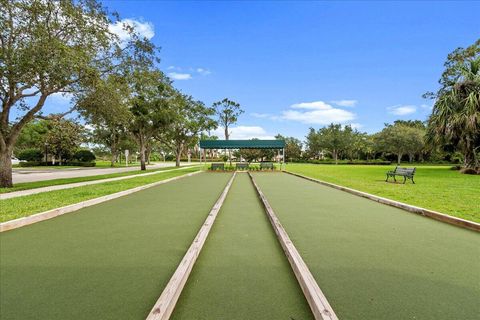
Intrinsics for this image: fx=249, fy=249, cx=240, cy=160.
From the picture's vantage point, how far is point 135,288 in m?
2.81

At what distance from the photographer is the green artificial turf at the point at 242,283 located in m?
2.39

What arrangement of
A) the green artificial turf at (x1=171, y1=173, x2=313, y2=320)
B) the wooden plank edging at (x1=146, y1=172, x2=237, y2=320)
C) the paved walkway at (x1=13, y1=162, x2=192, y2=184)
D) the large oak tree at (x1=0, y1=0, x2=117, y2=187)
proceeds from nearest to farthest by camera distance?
the wooden plank edging at (x1=146, y1=172, x2=237, y2=320) < the green artificial turf at (x1=171, y1=173, x2=313, y2=320) < the large oak tree at (x1=0, y1=0, x2=117, y2=187) < the paved walkway at (x1=13, y1=162, x2=192, y2=184)

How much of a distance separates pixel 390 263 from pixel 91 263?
13.7 ft

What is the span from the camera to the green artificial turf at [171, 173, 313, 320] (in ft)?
7.86

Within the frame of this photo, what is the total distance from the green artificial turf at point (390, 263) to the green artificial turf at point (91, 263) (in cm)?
204

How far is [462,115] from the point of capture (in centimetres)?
1894

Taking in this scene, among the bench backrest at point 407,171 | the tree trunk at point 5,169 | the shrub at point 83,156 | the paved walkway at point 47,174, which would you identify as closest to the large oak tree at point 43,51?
the tree trunk at point 5,169

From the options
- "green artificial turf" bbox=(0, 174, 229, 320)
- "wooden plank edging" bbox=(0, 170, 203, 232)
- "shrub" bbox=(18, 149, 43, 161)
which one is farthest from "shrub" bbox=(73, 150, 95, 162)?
"green artificial turf" bbox=(0, 174, 229, 320)

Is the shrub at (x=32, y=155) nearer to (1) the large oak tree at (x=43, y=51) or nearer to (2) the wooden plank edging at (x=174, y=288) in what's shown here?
(1) the large oak tree at (x=43, y=51)

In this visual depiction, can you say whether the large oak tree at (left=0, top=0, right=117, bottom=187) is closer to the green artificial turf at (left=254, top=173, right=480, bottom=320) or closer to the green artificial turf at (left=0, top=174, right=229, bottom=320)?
the green artificial turf at (left=0, top=174, right=229, bottom=320)

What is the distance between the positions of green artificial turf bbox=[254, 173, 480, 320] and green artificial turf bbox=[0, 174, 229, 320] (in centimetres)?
204

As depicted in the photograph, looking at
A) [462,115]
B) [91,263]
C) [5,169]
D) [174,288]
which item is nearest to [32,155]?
[5,169]

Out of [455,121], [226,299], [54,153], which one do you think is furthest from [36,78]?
[54,153]

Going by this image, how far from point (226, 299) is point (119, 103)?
534 inches
